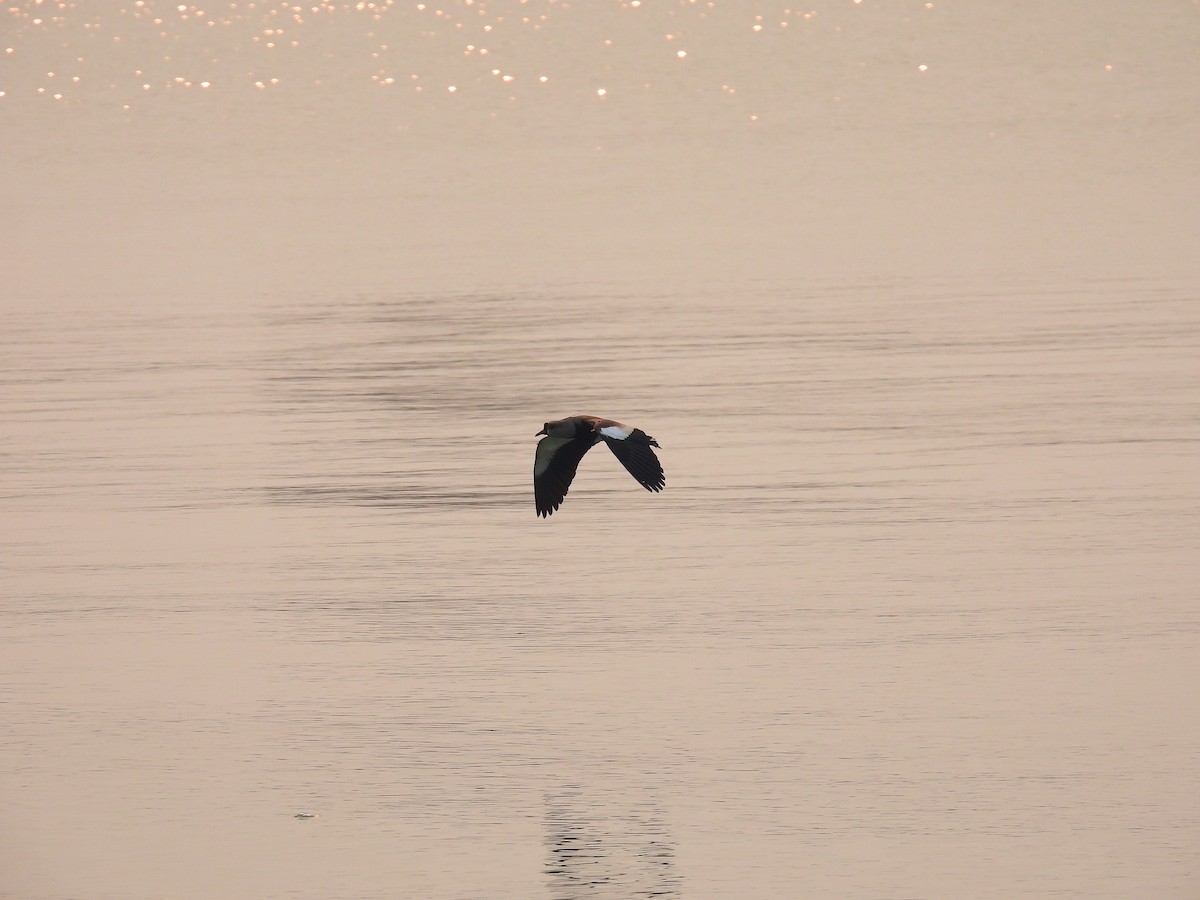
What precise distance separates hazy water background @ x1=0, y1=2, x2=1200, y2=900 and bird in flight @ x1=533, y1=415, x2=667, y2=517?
47cm

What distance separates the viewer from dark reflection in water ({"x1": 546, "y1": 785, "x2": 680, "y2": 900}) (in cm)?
917

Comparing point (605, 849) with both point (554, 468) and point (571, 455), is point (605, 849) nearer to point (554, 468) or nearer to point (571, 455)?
point (554, 468)

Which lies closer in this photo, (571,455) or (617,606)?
(617,606)

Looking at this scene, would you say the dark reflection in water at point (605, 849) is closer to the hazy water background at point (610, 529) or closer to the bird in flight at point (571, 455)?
the hazy water background at point (610, 529)

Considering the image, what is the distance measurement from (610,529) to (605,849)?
5.04 meters

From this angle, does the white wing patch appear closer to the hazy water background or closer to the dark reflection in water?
the hazy water background

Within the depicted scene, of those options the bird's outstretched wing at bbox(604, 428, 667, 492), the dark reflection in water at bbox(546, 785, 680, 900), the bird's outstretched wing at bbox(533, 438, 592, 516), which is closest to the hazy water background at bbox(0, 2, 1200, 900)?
the dark reflection in water at bbox(546, 785, 680, 900)

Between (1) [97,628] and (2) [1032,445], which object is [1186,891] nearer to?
(1) [97,628]

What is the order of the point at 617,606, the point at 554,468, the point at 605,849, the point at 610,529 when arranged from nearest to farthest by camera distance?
the point at 605,849, the point at 617,606, the point at 554,468, the point at 610,529

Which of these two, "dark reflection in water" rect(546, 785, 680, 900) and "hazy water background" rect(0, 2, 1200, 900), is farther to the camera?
"hazy water background" rect(0, 2, 1200, 900)

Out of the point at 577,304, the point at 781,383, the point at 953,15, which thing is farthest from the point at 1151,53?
the point at 781,383

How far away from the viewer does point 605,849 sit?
31.2 ft

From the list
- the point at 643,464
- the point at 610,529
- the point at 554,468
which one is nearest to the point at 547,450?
the point at 554,468

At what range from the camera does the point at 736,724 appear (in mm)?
10828
